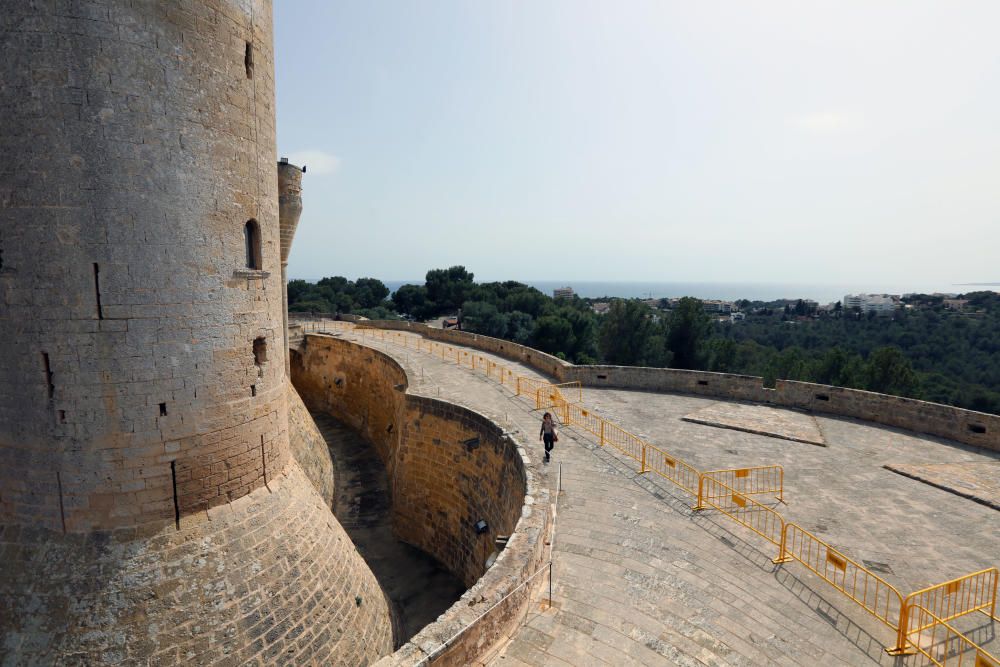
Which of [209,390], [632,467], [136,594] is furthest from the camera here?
[632,467]

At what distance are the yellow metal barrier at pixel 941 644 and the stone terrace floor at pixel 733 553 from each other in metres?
0.23

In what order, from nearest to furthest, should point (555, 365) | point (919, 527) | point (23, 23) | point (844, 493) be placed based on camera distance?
point (23, 23), point (919, 527), point (844, 493), point (555, 365)

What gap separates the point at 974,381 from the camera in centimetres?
4731

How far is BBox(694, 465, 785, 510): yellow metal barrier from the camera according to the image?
10266mm

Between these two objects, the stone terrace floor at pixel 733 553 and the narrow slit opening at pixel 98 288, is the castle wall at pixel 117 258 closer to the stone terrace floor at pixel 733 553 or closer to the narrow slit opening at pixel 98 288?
the narrow slit opening at pixel 98 288

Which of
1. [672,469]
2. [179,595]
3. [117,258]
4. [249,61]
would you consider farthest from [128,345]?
[672,469]

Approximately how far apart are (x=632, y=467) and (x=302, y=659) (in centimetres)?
741

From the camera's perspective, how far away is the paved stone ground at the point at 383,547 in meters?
11.9

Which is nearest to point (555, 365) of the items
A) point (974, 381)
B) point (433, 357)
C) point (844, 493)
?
point (433, 357)

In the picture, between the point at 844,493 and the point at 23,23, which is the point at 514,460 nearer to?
the point at 844,493

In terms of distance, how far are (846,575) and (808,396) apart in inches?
379

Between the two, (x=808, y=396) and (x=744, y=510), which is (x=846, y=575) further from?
(x=808, y=396)

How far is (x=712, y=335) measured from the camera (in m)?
43.3

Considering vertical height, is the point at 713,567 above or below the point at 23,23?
below
